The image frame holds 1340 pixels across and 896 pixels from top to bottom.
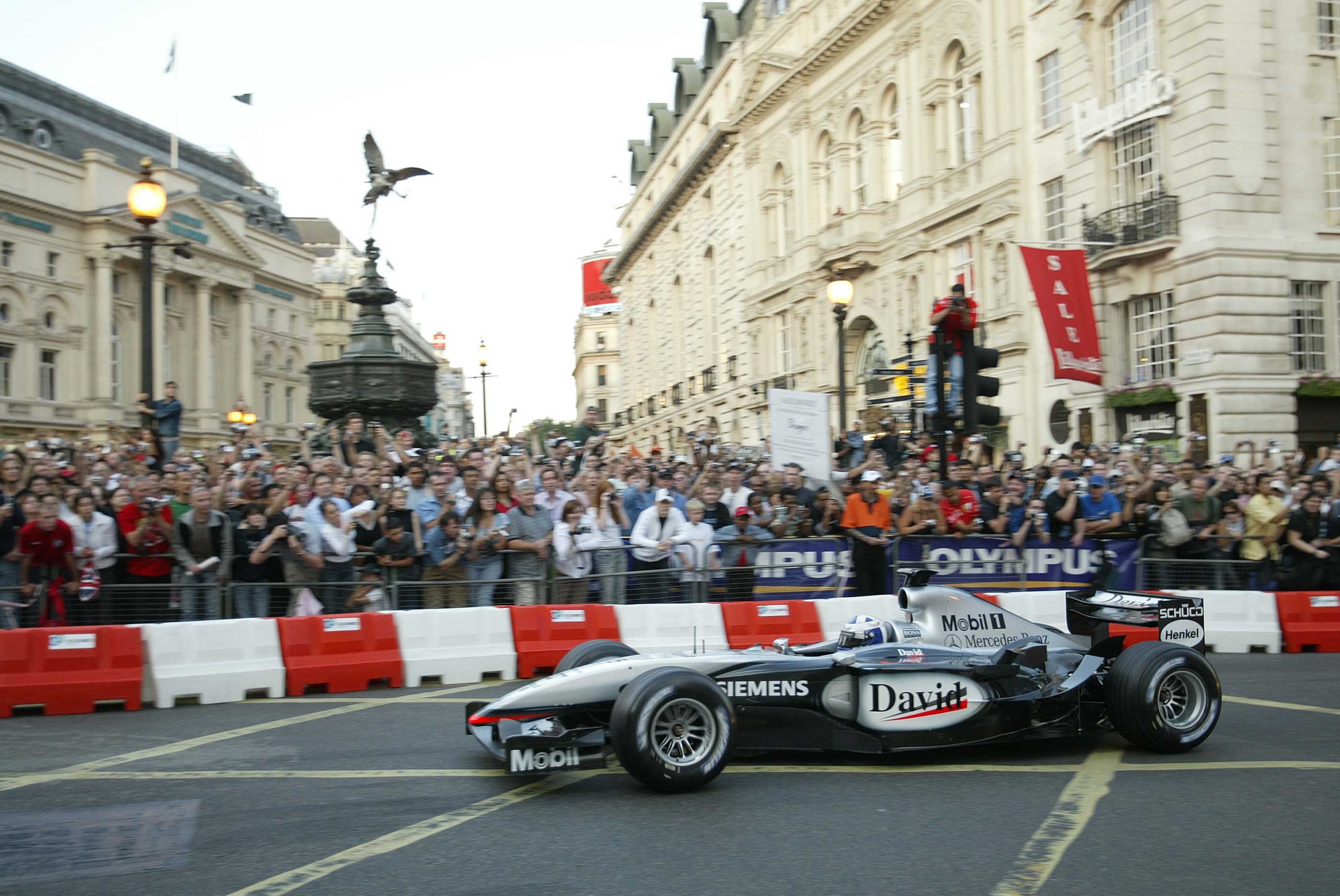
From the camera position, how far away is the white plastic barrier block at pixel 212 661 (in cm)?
966

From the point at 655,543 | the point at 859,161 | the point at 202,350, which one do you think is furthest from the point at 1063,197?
the point at 202,350

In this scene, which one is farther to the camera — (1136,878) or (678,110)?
(678,110)

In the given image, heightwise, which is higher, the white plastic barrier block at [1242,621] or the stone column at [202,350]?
the stone column at [202,350]

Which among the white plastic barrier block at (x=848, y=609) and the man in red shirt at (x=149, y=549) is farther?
the white plastic barrier block at (x=848, y=609)

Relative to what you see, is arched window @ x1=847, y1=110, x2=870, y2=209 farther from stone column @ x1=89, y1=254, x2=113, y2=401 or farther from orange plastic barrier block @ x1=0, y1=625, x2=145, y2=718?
stone column @ x1=89, y1=254, x2=113, y2=401

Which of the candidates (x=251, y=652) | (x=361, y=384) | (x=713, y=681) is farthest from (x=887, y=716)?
(x=361, y=384)

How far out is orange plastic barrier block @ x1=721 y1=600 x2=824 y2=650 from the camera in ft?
38.3

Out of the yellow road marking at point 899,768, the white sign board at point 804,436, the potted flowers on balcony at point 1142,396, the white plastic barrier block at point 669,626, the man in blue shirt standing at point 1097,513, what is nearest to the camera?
the yellow road marking at point 899,768

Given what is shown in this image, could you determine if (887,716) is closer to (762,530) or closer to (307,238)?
(762,530)

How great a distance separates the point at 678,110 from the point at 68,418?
3607cm

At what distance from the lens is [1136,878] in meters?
4.88

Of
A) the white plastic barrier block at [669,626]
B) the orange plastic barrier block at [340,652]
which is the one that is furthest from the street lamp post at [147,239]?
the white plastic barrier block at [669,626]

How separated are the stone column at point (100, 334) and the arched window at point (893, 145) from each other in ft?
141

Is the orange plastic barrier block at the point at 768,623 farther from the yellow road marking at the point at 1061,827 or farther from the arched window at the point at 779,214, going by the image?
the arched window at the point at 779,214
